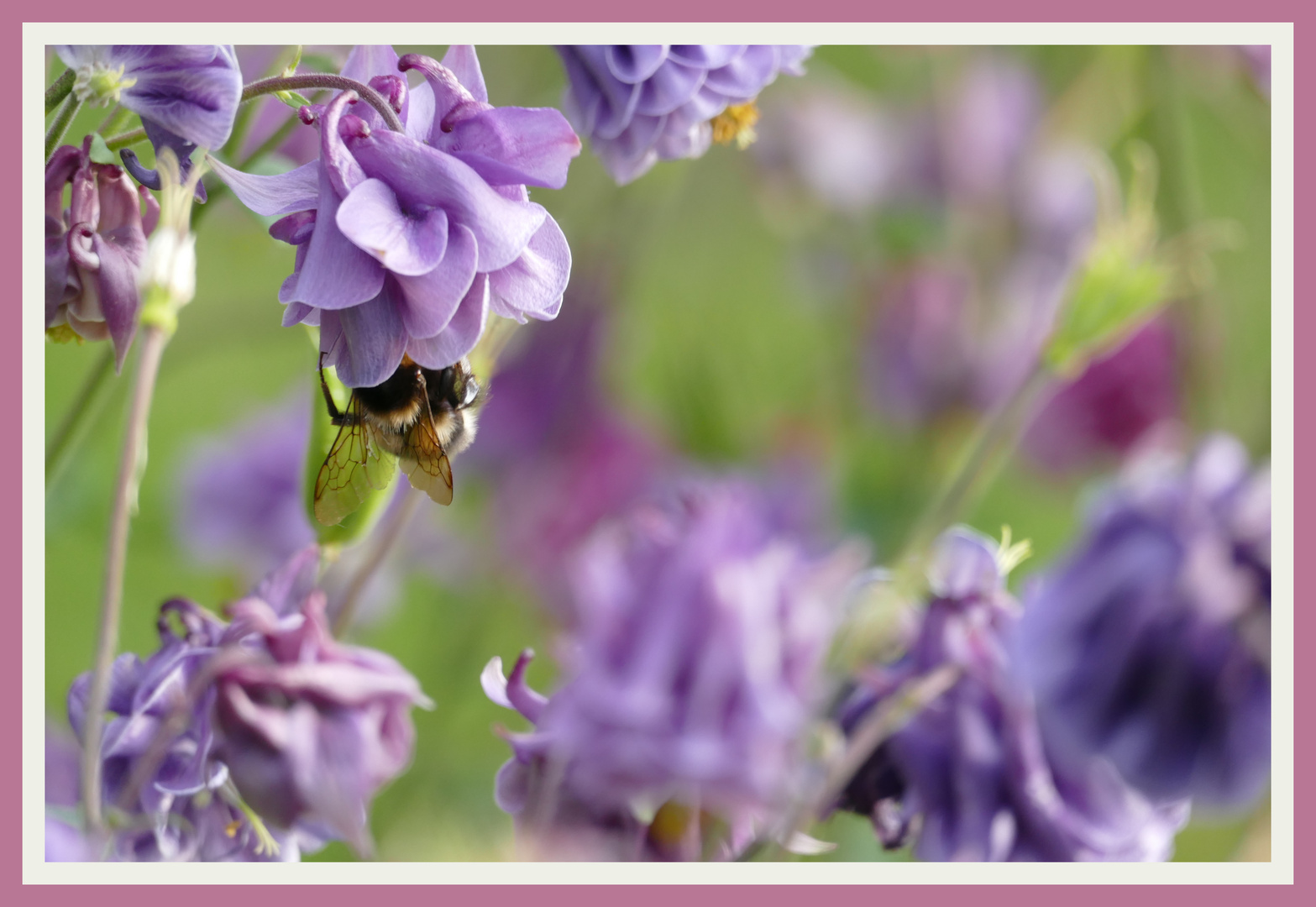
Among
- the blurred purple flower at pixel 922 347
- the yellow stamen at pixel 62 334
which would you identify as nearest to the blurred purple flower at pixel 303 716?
the yellow stamen at pixel 62 334

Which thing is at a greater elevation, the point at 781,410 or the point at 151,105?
the point at 151,105

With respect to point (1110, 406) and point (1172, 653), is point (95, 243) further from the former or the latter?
point (1110, 406)

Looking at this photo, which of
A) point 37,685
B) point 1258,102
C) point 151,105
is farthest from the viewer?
point 1258,102

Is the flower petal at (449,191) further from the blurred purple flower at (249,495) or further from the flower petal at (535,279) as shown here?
the blurred purple flower at (249,495)

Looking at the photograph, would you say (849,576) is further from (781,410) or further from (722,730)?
(781,410)

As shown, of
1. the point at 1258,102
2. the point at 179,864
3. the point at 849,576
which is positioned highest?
the point at 1258,102

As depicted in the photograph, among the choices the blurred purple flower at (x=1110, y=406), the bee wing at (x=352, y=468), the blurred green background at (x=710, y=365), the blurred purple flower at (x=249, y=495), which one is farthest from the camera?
the blurred purple flower at (x=1110, y=406)

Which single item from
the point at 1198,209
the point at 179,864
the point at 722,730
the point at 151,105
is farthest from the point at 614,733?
the point at 1198,209

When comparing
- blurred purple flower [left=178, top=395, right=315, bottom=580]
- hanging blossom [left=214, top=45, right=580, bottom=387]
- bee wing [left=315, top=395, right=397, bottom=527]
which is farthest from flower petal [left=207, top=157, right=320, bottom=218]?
blurred purple flower [left=178, top=395, right=315, bottom=580]

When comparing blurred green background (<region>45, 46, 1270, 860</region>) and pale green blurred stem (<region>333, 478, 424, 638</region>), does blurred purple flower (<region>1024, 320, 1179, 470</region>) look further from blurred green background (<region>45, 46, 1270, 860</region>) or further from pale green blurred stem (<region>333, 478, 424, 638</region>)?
pale green blurred stem (<region>333, 478, 424, 638</region>)
